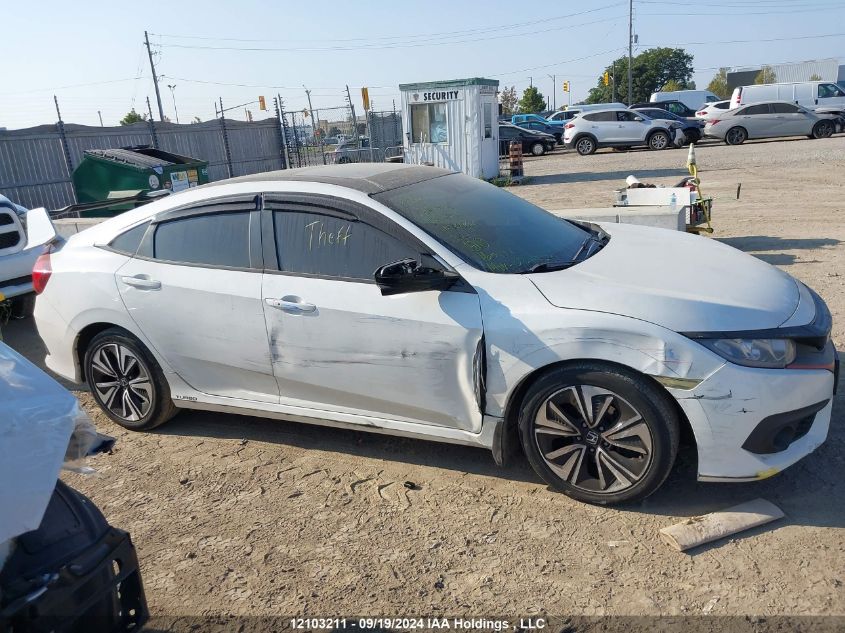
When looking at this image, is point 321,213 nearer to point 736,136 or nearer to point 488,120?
point 488,120

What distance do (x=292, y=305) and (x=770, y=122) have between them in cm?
2659

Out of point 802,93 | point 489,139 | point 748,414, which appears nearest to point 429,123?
point 489,139

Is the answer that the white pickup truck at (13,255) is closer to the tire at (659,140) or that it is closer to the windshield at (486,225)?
the windshield at (486,225)

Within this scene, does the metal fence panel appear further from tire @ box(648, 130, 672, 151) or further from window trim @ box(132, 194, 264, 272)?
tire @ box(648, 130, 672, 151)

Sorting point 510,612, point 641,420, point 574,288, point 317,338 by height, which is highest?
point 574,288

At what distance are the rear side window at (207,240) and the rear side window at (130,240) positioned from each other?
0.43ft

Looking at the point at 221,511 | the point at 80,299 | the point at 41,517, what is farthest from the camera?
the point at 80,299

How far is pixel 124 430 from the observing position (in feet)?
15.4

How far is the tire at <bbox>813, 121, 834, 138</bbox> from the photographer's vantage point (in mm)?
25484

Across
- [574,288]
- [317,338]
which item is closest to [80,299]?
[317,338]

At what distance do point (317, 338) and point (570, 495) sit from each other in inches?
60.3

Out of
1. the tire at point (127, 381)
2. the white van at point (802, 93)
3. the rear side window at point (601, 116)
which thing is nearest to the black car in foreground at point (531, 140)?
the rear side window at point (601, 116)

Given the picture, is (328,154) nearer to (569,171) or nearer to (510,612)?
(569,171)

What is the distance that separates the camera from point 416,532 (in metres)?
3.35
